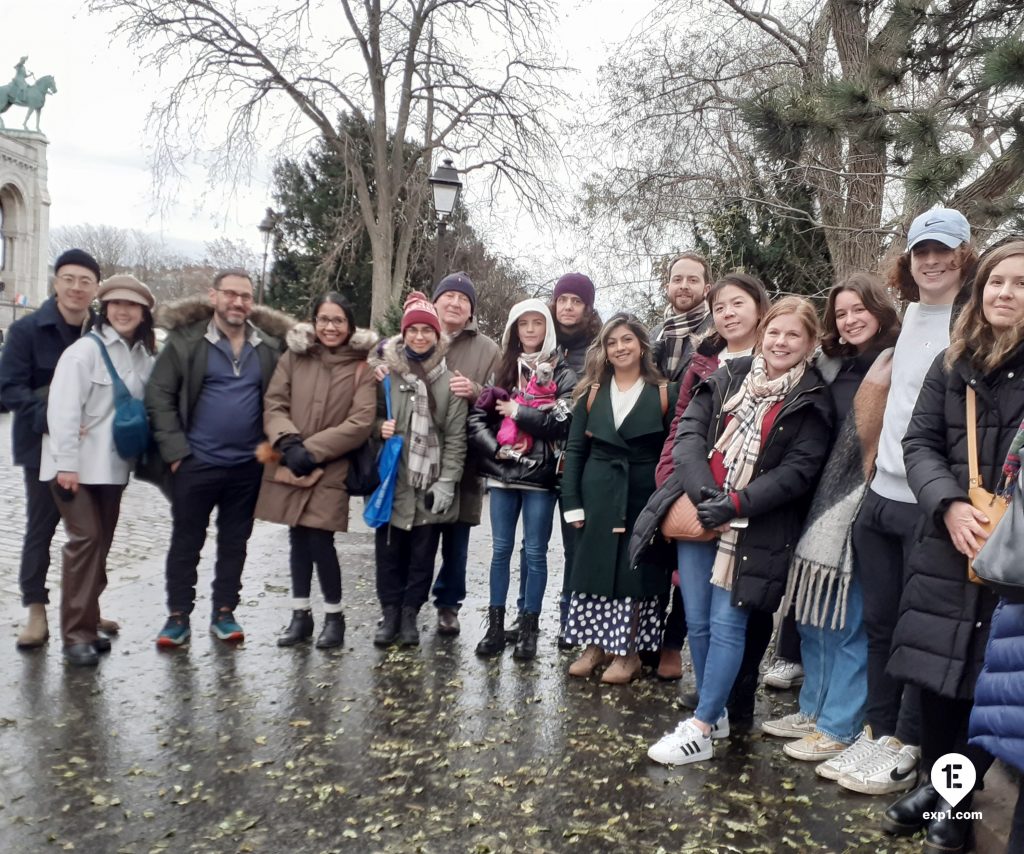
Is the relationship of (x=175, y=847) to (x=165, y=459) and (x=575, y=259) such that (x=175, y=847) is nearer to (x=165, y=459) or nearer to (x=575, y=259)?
(x=165, y=459)

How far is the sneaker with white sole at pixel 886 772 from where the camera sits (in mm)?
3578

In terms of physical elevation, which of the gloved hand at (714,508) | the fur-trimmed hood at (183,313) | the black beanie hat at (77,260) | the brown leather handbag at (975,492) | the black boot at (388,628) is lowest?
the black boot at (388,628)

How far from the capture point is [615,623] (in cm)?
478

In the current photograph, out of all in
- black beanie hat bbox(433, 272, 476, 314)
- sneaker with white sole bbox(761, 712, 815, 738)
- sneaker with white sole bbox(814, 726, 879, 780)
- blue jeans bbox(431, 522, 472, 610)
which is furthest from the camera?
black beanie hat bbox(433, 272, 476, 314)

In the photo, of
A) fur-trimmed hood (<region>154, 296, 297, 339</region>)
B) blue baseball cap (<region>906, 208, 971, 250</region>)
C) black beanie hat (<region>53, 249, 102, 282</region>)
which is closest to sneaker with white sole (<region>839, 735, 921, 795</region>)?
A: blue baseball cap (<region>906, 208, 971, 250</region>)

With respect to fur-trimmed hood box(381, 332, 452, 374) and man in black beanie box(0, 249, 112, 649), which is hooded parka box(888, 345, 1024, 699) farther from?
man in black beanie box(0, 249, 112, 649)

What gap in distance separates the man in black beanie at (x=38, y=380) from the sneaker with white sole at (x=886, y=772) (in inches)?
172

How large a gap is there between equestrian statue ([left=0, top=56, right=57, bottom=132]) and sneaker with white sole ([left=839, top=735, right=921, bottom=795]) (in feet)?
203

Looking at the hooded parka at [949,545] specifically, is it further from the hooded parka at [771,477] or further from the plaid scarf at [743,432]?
the plaid scarf at [743,432]

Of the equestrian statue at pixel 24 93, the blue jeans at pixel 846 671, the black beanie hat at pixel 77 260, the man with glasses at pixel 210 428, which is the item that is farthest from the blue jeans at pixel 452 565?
the equestrian statue at pixel 24 93

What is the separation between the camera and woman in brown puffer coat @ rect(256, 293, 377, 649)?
16.8ft

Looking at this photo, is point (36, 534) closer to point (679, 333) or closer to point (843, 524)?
point (679, 333)

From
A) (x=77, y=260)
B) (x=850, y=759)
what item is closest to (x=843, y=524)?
(x=850, y=759)

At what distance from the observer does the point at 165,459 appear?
4.98 m
